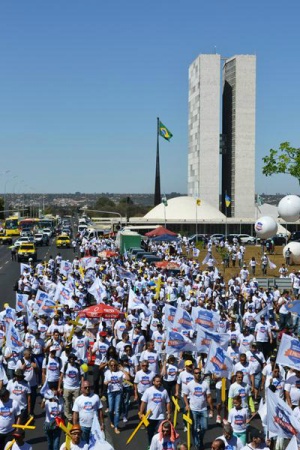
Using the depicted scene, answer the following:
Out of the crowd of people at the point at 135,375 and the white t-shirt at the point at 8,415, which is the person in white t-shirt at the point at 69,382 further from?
the white t-shirt at the point at 8,415

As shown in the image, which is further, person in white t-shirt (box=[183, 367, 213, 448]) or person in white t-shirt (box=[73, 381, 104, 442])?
person in white t-shirt (box=[183, 367, 213, 448])

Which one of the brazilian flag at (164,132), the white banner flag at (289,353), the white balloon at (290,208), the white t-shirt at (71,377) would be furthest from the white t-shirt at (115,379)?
the brazilian flag at (164,132)

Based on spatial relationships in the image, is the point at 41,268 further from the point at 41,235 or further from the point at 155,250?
the point at 41,235

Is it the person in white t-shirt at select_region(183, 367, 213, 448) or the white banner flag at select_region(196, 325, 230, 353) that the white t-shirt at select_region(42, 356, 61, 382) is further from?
the white banner flag at select_region(196, 325, 230, 353)

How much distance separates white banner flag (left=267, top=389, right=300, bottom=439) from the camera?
9.19 m

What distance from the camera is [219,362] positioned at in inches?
525

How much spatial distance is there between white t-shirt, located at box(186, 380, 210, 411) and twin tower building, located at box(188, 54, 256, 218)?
89461 millimetres

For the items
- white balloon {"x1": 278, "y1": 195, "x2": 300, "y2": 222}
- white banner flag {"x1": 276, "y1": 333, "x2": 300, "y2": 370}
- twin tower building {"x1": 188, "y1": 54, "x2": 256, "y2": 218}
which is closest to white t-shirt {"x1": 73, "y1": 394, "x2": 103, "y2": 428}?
white banner flag {"x1": 276, "y1": 333, "x2": 300, "y2": 370}

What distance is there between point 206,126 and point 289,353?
90.7 m

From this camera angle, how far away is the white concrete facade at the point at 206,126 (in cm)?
10081

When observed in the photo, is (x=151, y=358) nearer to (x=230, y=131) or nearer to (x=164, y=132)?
(x=164, y=132)

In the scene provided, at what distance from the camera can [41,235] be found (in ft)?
224

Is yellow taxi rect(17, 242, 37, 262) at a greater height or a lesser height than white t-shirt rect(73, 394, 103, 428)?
lesser

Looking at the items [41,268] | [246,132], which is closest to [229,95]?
[246,132]
